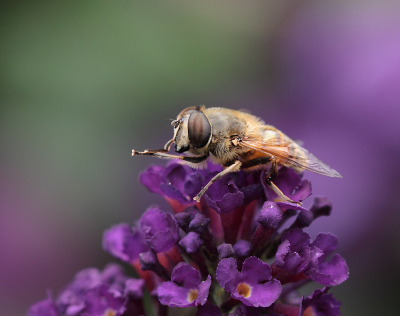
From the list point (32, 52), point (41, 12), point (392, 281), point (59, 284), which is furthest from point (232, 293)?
point (41, 12)

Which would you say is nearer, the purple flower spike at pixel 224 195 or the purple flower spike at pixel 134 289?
the purple flower spike at pixel 224 195

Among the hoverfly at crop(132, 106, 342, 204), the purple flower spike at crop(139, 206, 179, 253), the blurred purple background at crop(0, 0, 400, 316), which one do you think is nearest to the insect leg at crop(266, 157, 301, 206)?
the hoverfly at crop(132, 106, 342, 204)

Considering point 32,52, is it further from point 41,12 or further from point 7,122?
point 7,122

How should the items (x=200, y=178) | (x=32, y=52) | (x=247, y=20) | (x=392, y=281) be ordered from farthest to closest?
(x=247, y=20) < (x=32, y=52) < (x=392, y=281) < (x=200, y=178)

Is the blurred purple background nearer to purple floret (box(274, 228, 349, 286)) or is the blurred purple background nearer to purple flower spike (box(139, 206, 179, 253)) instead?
purple floret (box(274, 228, 349, 286))

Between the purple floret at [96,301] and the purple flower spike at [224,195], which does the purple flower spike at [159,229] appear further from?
the purple floret at [96,301]

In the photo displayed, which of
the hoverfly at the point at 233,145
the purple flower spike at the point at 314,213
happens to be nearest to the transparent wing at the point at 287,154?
the hoverfly at the point at 233,145
